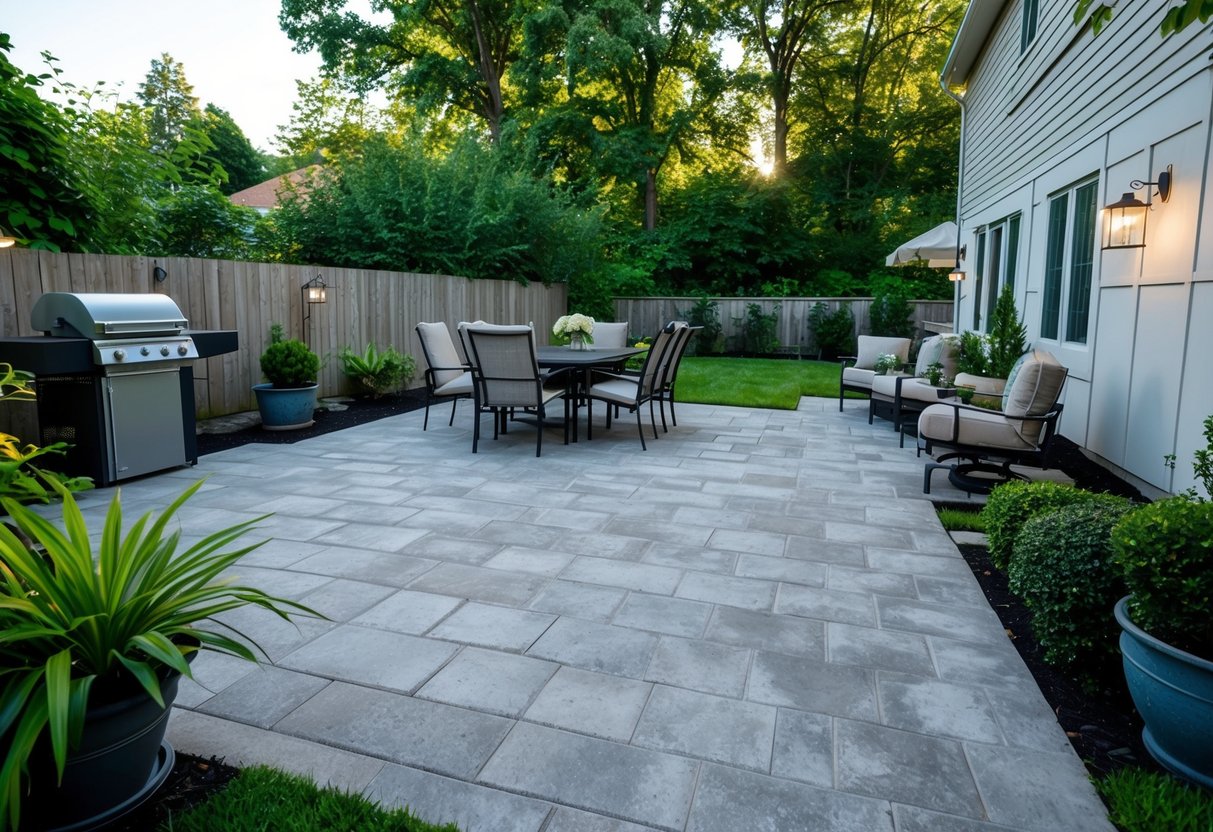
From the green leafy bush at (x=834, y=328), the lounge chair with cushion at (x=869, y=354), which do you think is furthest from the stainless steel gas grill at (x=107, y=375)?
the green leafy bush at (x=834, y=328)

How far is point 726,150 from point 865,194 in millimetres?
4135

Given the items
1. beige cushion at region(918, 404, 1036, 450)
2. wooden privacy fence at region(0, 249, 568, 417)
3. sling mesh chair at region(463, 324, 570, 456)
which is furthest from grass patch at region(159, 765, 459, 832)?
wooden privacy fence at region(0, 249, 568, 417)

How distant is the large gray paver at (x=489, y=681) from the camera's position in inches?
85.2

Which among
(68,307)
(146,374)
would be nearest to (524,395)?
(146,374)

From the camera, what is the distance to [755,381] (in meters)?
10.6

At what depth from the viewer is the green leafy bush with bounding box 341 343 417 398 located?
321 inches

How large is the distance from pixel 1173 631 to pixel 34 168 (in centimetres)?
657

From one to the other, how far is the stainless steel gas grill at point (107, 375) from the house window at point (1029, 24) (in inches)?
329

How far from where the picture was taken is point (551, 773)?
6.02 ft

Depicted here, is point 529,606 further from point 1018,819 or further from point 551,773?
point 1018,819

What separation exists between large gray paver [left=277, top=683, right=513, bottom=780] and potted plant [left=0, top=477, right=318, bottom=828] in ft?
1.45

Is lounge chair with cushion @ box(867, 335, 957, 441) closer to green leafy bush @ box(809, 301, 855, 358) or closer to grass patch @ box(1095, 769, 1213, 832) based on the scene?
grass patch @ box(1095, 769, 1213, 832)

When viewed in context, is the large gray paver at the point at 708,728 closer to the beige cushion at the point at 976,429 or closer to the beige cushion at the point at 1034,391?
the beige cushion at the point at 976,429


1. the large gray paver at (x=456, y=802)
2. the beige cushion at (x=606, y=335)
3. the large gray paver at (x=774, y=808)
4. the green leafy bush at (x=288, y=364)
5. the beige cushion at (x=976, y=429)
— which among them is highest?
the beige cushion at (x=606, y=335)
